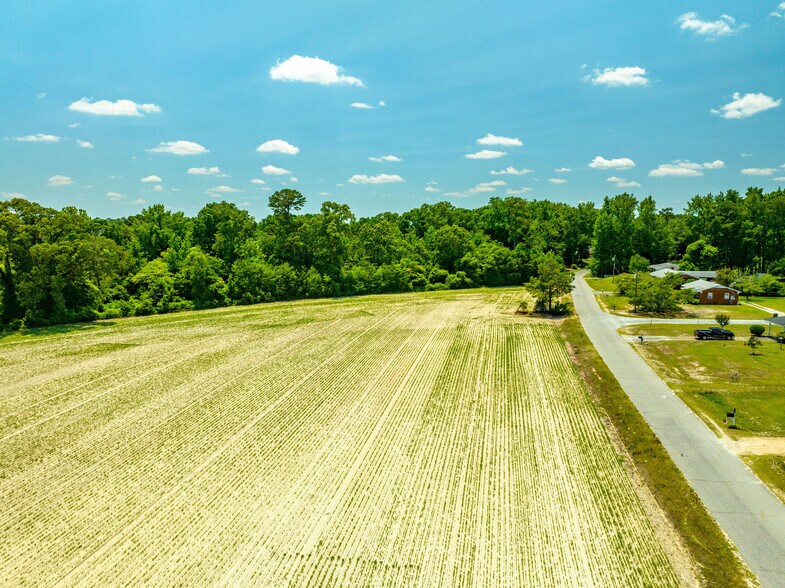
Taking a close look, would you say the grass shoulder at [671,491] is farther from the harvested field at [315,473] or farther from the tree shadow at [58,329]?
the tree shadow at [58,329]

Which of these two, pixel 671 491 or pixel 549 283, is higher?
pixel 549 283

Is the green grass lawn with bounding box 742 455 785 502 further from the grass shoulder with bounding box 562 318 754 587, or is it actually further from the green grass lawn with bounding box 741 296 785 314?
the green grass lawn with bounding box 741 296 785 314

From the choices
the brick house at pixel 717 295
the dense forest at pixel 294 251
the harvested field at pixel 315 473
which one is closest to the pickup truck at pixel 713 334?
the harvested field at pixel 315 473

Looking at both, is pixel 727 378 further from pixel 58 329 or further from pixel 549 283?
pixel 58 329

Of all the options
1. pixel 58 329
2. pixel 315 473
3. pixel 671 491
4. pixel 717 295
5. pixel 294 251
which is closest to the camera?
pixel 671 491

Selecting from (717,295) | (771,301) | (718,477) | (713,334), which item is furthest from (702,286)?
(718,477)
